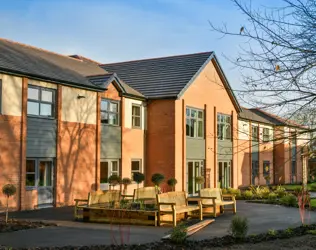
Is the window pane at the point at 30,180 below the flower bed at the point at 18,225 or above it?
above

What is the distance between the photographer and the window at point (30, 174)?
20.0m

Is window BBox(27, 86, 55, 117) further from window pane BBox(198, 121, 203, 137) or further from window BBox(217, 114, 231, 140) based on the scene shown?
window BBox(217, 114, 231, 140)

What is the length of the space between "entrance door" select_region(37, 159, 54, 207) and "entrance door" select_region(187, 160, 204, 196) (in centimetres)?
995

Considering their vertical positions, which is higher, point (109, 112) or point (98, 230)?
point (109, 112)

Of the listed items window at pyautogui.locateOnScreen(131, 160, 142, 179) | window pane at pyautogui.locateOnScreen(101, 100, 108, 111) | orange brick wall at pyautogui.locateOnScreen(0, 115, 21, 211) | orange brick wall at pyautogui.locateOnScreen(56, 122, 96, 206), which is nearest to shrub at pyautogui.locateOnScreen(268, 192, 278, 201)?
window at pyautogui.locateOnScreen(131, 160, 142, 179)

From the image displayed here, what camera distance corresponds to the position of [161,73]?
1185 inches

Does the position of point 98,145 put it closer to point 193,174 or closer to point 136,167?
point 136,167

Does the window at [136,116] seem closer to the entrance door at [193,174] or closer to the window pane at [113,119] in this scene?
the window pane at [113,119]

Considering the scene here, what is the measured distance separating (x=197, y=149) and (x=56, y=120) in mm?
10756

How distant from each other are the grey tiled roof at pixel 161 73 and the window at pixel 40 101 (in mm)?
7631

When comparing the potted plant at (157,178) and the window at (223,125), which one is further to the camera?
the window at (223,125)

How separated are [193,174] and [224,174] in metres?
4.84

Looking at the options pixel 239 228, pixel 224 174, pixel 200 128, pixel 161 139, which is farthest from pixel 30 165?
pixel 224 174

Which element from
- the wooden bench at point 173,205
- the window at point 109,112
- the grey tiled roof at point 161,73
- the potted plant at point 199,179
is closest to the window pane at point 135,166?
the window at point 109,112
